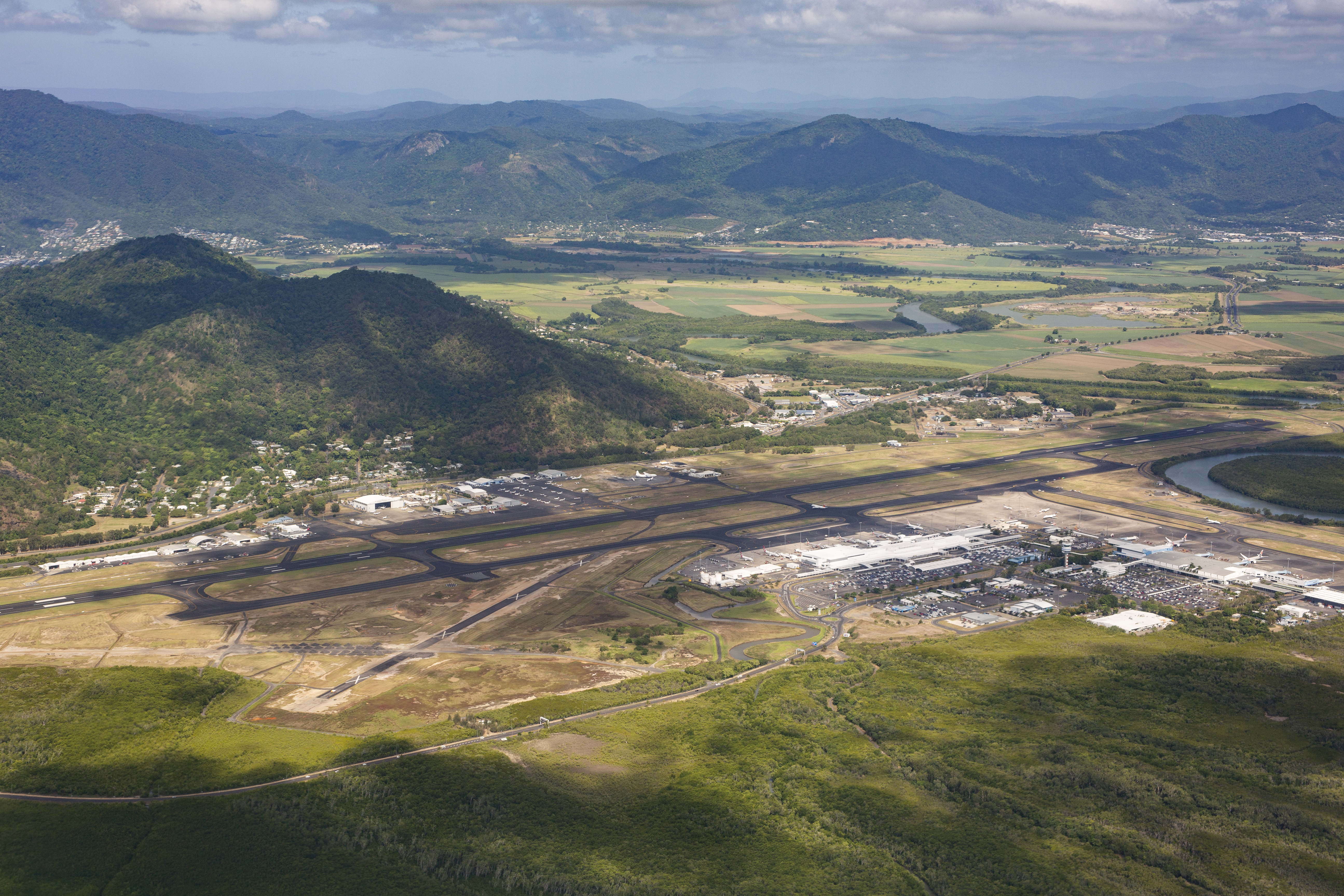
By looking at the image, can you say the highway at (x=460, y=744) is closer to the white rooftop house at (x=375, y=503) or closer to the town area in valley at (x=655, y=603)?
the town area in valley at (x=655, y=603)

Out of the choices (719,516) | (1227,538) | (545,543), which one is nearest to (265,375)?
(545,543)

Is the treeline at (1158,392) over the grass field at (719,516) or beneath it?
over

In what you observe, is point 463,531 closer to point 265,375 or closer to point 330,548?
point 330,548

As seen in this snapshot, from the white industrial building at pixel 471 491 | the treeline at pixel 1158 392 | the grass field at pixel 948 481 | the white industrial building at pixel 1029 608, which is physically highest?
the treeline at pixel 1158 392

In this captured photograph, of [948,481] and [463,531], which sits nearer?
[463,531]

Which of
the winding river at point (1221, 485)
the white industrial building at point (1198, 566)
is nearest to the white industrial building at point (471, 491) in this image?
the white industrial building at point (1198, 566)

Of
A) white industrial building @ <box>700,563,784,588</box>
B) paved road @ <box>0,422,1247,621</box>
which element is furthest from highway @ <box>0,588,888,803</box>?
paved road @ <box>0,422,1247,621</box>

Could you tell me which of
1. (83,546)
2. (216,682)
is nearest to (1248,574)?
(216,682)
